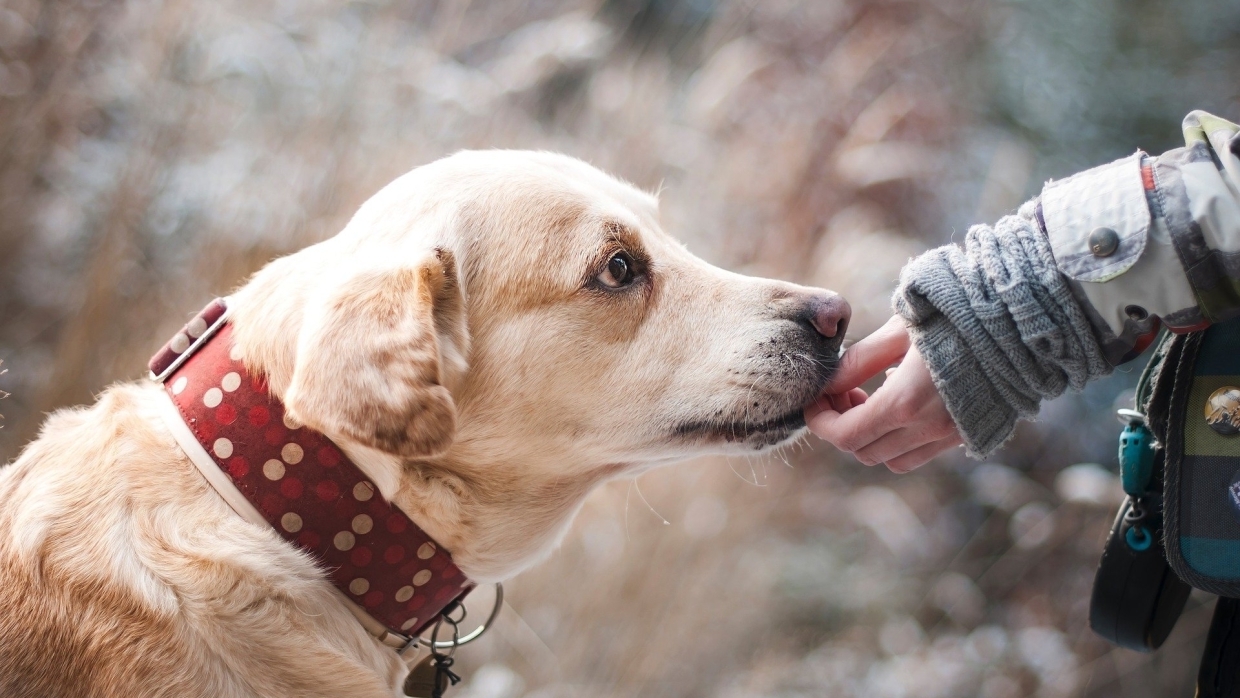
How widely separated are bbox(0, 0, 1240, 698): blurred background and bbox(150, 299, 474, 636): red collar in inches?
63.3

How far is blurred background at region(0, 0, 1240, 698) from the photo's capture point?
3164mm

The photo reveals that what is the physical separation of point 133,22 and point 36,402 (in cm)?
151

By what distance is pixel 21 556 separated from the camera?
1.56 m

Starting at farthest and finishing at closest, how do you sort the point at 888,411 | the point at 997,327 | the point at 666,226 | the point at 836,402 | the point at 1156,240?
1. the point at 666,226
2. the point at 836,402
3. the point at 888,411
4. the point at 997,327
5. the point at 1156,240

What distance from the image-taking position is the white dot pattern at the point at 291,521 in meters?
1.55

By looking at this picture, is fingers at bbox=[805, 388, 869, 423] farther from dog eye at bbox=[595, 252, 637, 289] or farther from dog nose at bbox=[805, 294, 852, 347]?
dog eye at bbox=[595, 252, 637, 289]

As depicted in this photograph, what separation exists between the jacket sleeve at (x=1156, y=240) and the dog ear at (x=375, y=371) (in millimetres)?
1149

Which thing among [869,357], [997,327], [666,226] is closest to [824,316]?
[869,357]

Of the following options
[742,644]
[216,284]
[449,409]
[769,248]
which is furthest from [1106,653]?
[216,284]

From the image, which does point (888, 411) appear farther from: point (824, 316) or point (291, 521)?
point (291, 521)

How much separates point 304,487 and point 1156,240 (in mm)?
1569

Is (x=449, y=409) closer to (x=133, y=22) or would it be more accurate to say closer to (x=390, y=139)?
(x=390, y=139)

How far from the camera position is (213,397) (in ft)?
5.23

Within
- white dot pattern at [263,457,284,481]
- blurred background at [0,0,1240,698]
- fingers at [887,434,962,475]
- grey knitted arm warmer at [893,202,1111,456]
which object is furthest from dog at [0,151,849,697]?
blurred background at [0,0,1240,698]
